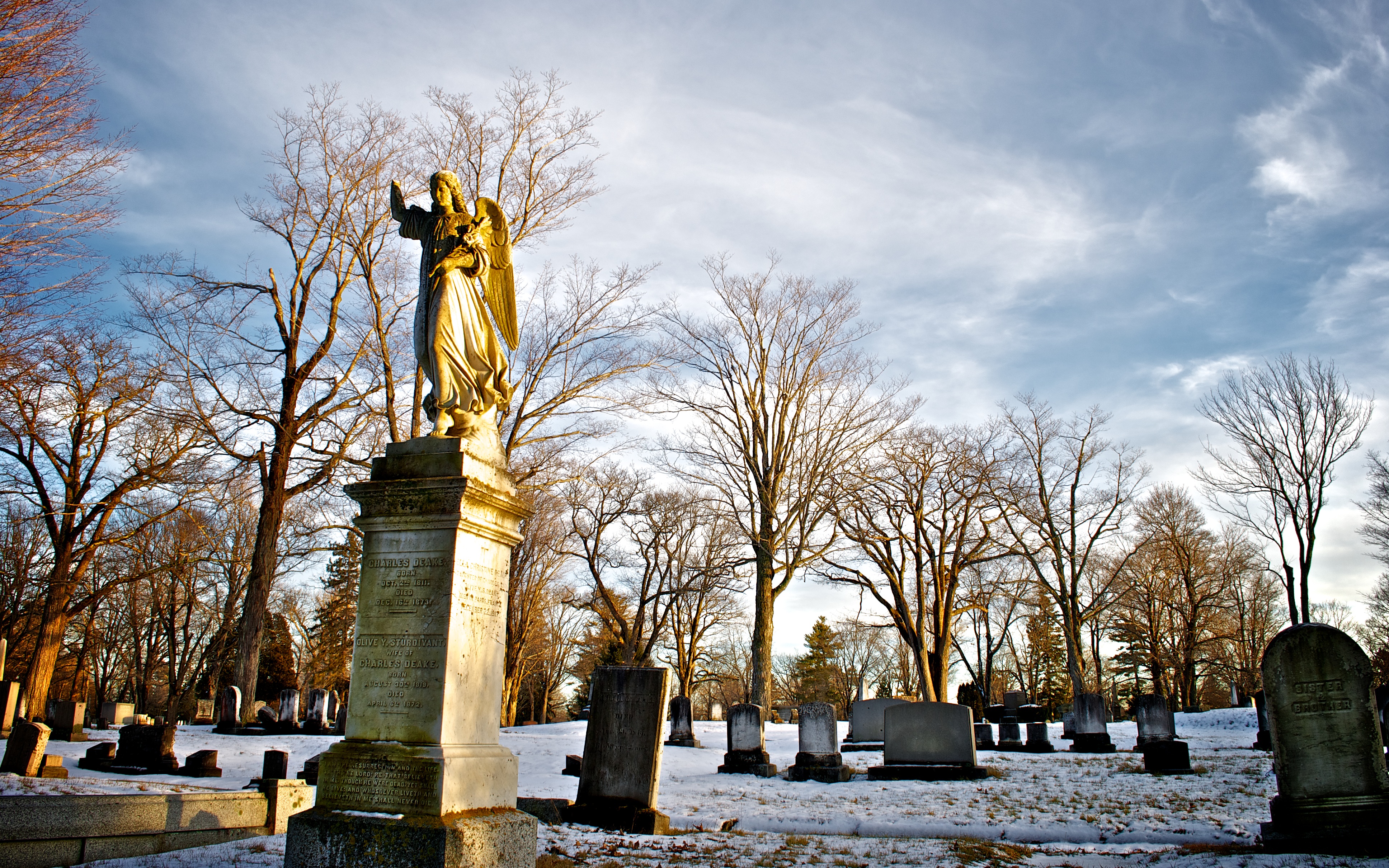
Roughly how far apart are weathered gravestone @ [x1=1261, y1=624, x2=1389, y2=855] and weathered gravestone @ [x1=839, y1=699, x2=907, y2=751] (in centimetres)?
1519

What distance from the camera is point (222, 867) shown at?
18.1 ft

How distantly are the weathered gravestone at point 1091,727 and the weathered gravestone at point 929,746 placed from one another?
6.48m

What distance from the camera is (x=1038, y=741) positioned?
20.7 m

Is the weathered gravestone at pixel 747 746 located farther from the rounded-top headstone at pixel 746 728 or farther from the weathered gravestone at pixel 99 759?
the weathered gravestone at pixel 99 759

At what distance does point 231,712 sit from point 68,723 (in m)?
3.32

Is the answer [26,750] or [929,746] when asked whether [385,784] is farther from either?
[929,746]

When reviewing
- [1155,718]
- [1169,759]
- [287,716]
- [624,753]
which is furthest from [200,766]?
[1155,718]

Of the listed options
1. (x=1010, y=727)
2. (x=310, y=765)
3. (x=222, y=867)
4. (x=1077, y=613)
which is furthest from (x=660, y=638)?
(x=222, y=867)

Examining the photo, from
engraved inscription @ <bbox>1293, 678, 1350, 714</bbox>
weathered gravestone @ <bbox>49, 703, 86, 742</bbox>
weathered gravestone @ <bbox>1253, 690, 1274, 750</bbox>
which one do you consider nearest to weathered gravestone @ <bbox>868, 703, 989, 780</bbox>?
weathered gravestone @ <bbox>1253, 690, 1274, 750</bbox>

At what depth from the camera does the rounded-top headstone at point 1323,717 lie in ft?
24.8

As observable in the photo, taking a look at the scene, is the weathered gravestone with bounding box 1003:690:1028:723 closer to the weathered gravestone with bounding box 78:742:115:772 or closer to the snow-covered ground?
the snow-covered ground

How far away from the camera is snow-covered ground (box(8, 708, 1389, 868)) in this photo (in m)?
6.98

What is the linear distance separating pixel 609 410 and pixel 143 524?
12352 millimetres

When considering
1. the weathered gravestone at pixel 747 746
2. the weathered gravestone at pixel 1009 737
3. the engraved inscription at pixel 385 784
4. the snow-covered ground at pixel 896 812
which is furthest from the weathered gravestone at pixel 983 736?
the engraved inscription at pixel 385 784
